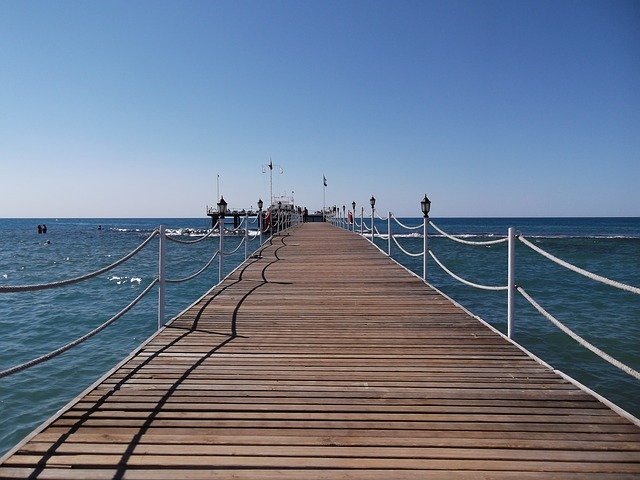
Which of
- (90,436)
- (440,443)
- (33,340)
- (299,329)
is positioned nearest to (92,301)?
(33,340)

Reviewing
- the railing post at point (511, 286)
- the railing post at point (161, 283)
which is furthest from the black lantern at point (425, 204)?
the railing post at point (161, 283)

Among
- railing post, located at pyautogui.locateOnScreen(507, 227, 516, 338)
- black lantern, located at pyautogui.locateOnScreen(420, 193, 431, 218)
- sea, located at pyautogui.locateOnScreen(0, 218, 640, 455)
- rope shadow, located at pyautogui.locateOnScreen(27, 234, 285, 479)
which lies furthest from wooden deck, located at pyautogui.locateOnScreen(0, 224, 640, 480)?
black lantern, located at pyautogui.locateOnScreen(420, 193, 431, 218)

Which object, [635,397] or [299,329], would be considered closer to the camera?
[299,329]

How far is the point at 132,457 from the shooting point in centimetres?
212

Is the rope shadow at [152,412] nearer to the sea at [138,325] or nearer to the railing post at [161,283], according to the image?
the railing post at [161,283]

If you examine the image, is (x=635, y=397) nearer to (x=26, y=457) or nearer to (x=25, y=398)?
(x=26, y=457)

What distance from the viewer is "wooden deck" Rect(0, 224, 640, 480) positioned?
2068mm

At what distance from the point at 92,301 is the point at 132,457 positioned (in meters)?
11.2

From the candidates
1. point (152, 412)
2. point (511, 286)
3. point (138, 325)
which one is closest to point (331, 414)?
point (152, 412)

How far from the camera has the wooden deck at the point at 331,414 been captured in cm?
207

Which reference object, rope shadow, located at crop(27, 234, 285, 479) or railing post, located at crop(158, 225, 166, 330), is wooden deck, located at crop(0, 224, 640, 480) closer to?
rope shadow, located at crop(27, 234, 285, 479)

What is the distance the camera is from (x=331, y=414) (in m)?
2.57

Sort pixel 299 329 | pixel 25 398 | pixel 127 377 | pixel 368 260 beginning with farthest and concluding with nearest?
1. pixel 368 260
2. pixel 25 398
3. pixel 299 329
4. pixel 127 377

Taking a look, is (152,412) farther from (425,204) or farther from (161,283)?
(425,204)
